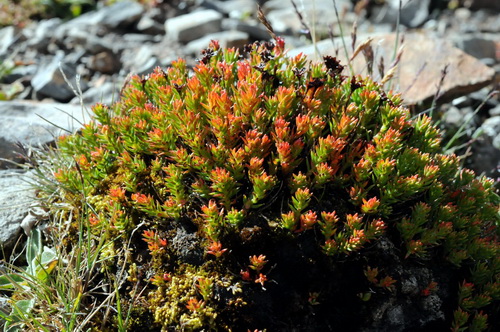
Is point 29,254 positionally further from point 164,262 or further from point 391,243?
point 391,243

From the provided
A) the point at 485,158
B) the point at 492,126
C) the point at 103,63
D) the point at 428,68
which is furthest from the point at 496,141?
the point at 103,63

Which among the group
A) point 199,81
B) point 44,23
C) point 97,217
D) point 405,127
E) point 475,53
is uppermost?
point 199,81

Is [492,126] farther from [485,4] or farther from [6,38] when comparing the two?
[6,38]

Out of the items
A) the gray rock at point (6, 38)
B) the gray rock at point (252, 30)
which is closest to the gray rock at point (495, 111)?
the gray rock at point (252, 30)

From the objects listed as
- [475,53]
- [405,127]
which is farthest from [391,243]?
[475,53]

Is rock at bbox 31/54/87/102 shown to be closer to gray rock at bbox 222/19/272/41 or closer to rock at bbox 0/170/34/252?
gray rock at bbox 222/19/272/41

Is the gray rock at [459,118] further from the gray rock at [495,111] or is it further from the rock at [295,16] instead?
the rock at [295,16]
